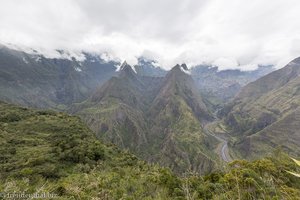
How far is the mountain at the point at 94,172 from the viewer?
39.6 m

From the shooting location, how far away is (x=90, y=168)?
71125 millimetres

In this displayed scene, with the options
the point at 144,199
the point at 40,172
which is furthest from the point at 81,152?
the point at 144,199

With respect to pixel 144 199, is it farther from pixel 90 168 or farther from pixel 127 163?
pixel 127 163

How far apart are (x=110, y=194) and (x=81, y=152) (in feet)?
136

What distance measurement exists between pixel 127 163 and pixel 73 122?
52.8 metres

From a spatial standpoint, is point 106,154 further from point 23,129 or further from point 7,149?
point 23,129

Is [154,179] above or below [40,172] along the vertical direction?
below

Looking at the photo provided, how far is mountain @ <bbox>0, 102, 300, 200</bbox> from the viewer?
3962 cm

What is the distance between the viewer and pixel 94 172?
2479 inches

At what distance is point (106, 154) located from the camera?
3344 inches

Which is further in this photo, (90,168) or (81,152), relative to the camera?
(81,152)

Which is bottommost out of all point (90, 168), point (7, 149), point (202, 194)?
point (202, 194)

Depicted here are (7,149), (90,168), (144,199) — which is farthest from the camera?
(7,149)

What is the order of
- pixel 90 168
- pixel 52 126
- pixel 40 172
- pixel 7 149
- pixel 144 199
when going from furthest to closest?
pixel 52 126 → pixel 7 149 → pixel 90 168 → pixel 40 172 → pixel 144 199
